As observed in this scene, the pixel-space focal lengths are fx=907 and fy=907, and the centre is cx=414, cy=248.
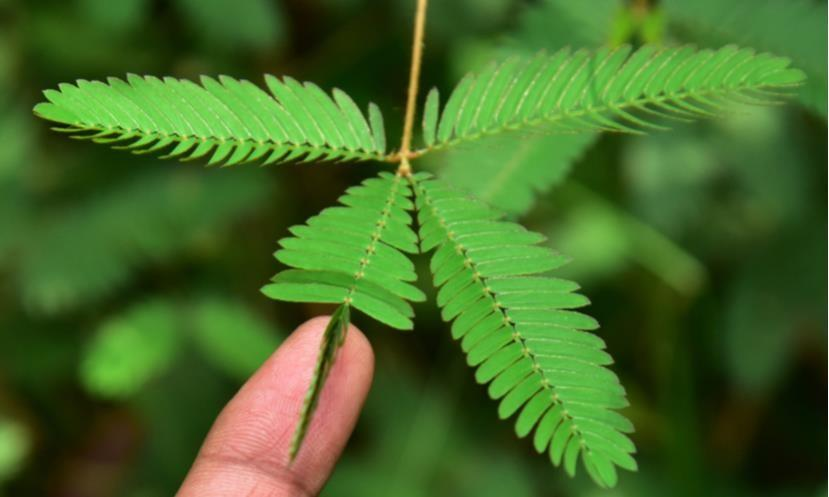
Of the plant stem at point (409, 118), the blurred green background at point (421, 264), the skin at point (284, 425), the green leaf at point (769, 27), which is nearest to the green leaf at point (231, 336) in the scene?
the blurred green background at point (421, 264)

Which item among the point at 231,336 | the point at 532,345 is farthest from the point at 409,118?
the point at 231,336

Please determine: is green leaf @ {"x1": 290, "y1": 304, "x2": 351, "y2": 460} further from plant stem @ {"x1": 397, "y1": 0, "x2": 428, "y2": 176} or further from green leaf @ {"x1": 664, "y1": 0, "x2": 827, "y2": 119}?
green leaf @ {"x1": 664, "y1": 0, "x2": 827, "y2": 119}

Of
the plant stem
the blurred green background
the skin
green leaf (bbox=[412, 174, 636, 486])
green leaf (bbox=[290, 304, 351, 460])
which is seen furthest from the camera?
the blurred green background

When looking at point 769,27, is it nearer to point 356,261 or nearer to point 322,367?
point 356,261

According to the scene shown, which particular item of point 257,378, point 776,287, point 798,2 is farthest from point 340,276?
point 776,287

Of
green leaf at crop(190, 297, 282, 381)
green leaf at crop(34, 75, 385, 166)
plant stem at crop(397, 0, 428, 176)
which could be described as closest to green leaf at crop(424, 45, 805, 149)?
plant stem at crop(397, 0, 428, 176)

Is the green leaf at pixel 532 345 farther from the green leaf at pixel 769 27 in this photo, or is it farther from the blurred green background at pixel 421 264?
the blurred green background at pixel 421 264
